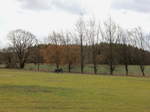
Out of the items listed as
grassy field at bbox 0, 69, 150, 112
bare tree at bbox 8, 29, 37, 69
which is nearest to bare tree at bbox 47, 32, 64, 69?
bare tree at bbox 8, 29, 37, 69

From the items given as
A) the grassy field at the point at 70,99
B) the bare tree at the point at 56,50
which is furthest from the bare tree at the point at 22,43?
the grassy field at the point at 70,99

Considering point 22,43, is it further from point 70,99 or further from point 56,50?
point 70,99

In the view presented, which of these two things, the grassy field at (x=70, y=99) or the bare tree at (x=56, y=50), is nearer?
the grassy field at (x=70, y=99)

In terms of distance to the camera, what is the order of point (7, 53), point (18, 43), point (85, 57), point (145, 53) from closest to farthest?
point (145, 53) < point (85, 57) < point (7, 53) < point (18, 43)

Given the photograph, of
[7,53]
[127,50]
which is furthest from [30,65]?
[127,50]

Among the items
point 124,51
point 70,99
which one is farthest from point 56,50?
point 70,99

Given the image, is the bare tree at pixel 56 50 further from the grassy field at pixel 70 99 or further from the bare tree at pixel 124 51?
the grassy field at pixel 70 99

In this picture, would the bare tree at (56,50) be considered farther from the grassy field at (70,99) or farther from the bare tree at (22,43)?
the grassy field at (70,99)

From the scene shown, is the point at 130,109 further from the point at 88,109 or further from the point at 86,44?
the point at 86,44

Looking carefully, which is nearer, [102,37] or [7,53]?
[102,37]

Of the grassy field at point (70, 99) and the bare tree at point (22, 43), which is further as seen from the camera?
the bare tree at point (22, 43)

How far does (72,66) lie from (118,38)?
15264mm

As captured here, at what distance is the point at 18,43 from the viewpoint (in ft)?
337

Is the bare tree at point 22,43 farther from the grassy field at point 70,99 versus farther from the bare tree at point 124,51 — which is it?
the grassy field at point 70,99
